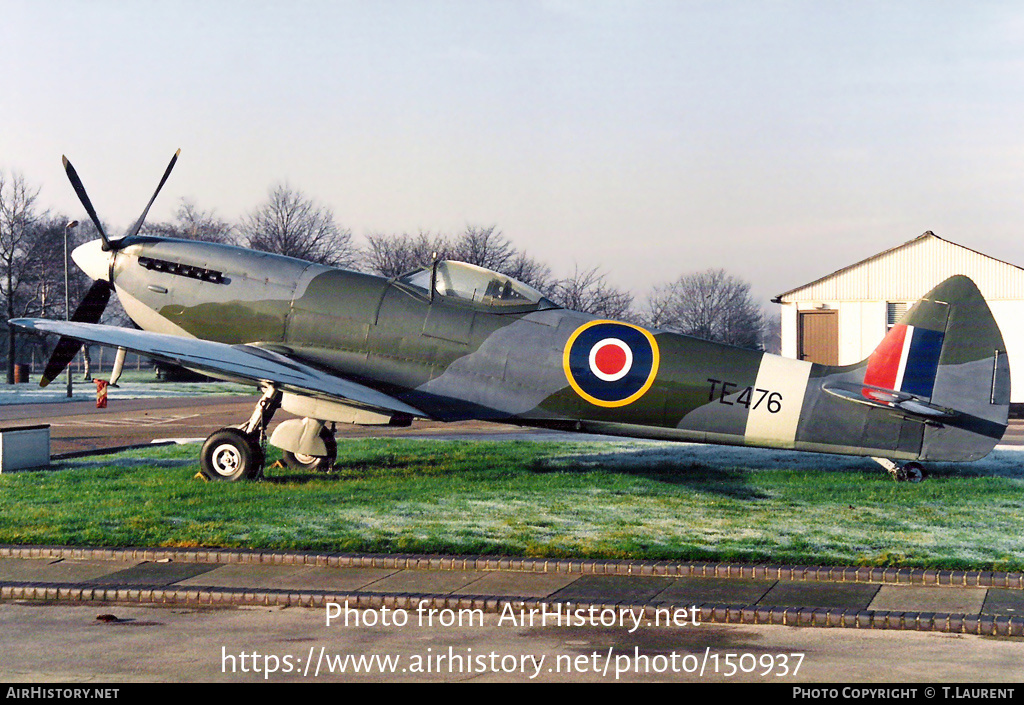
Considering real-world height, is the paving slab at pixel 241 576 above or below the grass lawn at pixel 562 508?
below

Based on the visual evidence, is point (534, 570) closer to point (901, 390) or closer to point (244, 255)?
point (901, 390)

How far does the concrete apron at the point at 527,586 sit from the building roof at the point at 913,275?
29986mm

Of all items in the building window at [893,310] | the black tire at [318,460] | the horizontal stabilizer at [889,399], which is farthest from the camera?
the building window at [893,310]

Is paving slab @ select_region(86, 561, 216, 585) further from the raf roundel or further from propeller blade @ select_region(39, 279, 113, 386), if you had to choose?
propeller blade @ select_region(39, 279, 113, 386)

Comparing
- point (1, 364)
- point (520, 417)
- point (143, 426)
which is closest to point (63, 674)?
point (520, 417)

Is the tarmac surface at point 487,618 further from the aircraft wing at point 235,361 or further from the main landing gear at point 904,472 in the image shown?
the main landing gear at point 904,472

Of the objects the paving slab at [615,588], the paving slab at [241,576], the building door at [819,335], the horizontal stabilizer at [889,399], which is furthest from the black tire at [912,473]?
the building door at [819,335]

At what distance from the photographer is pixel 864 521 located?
1170 cm

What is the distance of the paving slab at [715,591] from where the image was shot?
8484 millimetres

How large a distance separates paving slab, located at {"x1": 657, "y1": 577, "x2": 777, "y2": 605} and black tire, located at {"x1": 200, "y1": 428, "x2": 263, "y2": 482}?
24.9 ft

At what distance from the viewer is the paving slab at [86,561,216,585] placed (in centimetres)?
943

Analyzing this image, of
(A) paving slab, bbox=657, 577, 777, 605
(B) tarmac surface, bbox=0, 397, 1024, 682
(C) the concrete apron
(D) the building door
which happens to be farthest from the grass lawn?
(D) the building door

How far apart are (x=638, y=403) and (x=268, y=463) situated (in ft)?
21.5

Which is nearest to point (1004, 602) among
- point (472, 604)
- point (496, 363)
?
point (472, 604)
